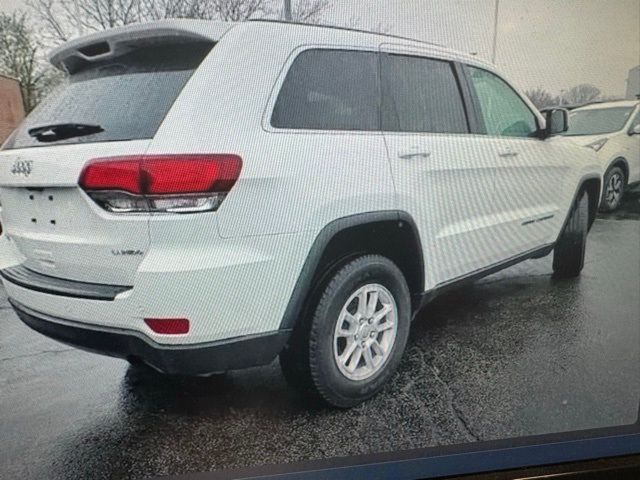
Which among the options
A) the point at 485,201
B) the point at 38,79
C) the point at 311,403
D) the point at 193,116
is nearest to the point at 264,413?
the point at 311,403

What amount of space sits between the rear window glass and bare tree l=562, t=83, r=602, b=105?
1510mm

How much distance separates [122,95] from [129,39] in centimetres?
19

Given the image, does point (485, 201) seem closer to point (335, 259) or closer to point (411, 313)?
point (411, 313)

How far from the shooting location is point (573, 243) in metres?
2.31

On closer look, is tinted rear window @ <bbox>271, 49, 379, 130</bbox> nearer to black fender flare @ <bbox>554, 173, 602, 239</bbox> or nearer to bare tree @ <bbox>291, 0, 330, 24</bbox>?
bare tree @ <bbox>291, 0, 330, 24</bbox>

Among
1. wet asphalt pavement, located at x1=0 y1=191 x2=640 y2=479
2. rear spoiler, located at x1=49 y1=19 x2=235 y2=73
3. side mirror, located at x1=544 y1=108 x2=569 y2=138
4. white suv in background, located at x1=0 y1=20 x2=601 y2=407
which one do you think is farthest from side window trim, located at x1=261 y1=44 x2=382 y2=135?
wet asphalt pavement, located at x1=0 y1=191 x2=640 y2=479

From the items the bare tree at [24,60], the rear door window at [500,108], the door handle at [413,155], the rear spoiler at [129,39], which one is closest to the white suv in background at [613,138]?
the rear door window at [500,108]

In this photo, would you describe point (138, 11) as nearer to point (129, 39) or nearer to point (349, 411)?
point (129, 39)

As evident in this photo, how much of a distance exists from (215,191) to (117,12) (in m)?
0.74

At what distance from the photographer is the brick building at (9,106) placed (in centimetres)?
137

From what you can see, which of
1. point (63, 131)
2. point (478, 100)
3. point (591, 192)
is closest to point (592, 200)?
point (591, 192)

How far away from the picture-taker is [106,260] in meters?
1.24

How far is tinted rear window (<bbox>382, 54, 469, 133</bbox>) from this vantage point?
1.65 metres

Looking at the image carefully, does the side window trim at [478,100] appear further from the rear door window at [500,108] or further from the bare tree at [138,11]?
the bare tree at [138,11]
